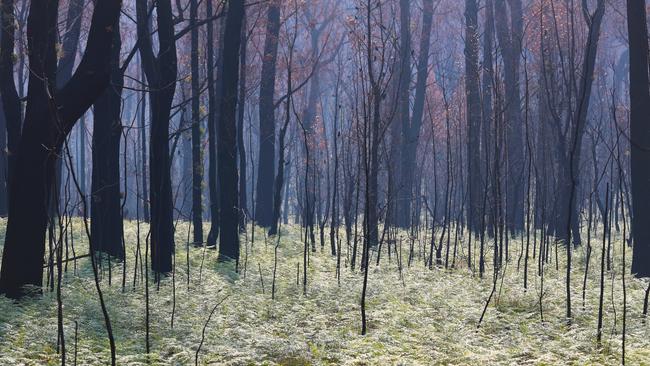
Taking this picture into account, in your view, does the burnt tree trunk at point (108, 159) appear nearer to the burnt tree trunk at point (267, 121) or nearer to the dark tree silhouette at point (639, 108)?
the dark tree silhouette at point (639, 108)

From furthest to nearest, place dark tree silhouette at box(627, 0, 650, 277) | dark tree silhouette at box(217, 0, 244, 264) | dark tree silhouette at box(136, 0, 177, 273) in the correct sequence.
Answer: dark tree silhouette at box(217, 0, 244, 264), dark tree silhouette at box(627, 0, 650, 277), dark tree silhouette at box(136, 0, 177, 273)

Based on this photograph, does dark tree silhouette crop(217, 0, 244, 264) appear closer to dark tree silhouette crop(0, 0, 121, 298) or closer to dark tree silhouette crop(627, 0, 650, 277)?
dark tree silhouette crop(0, 0, 121, 298)

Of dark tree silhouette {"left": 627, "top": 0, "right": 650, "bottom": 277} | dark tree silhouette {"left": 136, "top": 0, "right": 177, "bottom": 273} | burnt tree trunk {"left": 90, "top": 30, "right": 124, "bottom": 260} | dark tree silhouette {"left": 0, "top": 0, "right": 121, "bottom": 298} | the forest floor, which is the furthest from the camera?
burnt tree trunk {"left": 90, "top": 30, "right": 124, "bottom": 260}

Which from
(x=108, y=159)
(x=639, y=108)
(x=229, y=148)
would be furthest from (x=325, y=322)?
(x=639, y=108)

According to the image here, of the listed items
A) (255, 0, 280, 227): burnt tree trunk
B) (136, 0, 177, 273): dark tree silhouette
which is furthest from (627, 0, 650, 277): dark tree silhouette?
(255, 0, 280, 227): burnt tree trunk

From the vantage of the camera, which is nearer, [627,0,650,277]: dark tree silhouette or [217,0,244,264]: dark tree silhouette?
[627,0,650,277]: dark tree silhouette

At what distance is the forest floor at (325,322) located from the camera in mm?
7141

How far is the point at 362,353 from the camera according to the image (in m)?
7.44

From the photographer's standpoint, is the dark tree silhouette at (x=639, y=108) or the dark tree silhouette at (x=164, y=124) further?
the dark tree silhouette at (x=639, y=108)

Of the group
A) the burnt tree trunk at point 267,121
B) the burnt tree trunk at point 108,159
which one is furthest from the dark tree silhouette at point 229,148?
the burnt tree trunk at point 267,121

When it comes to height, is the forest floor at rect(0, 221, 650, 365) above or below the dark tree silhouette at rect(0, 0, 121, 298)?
below

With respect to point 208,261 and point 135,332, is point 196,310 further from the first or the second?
point 208,261

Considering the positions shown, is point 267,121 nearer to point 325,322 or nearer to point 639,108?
point 639,108

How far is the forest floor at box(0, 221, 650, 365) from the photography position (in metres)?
7.14
